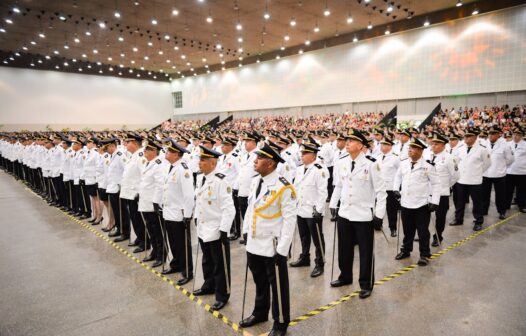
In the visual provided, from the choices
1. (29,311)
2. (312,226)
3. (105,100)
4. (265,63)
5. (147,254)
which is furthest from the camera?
(105,100)

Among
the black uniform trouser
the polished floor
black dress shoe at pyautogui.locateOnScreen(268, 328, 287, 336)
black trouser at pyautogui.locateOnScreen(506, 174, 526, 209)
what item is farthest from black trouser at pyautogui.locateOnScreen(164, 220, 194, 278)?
black trouser at pyautogui.locateOnScreen(506, 174, 526, 209)

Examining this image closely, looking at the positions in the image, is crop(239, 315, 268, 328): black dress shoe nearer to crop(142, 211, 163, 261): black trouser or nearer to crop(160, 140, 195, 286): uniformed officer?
crop(160, 140, 195, 286): uniformed officer

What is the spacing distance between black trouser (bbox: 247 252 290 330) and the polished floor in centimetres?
20

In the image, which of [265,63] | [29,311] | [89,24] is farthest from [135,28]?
[29,311]

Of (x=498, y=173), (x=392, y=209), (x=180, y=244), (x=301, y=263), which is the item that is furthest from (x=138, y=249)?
(x=498, y=173)

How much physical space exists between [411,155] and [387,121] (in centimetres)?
1530

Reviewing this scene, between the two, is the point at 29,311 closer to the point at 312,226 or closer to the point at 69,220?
the point at 312,226

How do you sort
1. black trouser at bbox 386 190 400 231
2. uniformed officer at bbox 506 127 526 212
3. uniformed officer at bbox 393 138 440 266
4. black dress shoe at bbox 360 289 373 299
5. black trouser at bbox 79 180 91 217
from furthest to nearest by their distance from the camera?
uniformed officer at bbox 506 127 526 212, black trouser at bbox 79 180 91 217, black trouser at bbox 386 190 400 231, uniformed officer at bbox 393 138 440 266, black dress shoe at bbox 360 289 373 299

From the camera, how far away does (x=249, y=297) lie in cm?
395

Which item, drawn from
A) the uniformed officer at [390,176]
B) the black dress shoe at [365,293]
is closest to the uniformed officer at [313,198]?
the black dress shoe at [365,293]

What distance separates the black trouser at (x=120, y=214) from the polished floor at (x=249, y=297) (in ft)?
1.31

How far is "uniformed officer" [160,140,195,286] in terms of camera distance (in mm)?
4250

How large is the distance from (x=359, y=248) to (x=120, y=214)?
15.0 ft

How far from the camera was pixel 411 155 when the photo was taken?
4953mm
